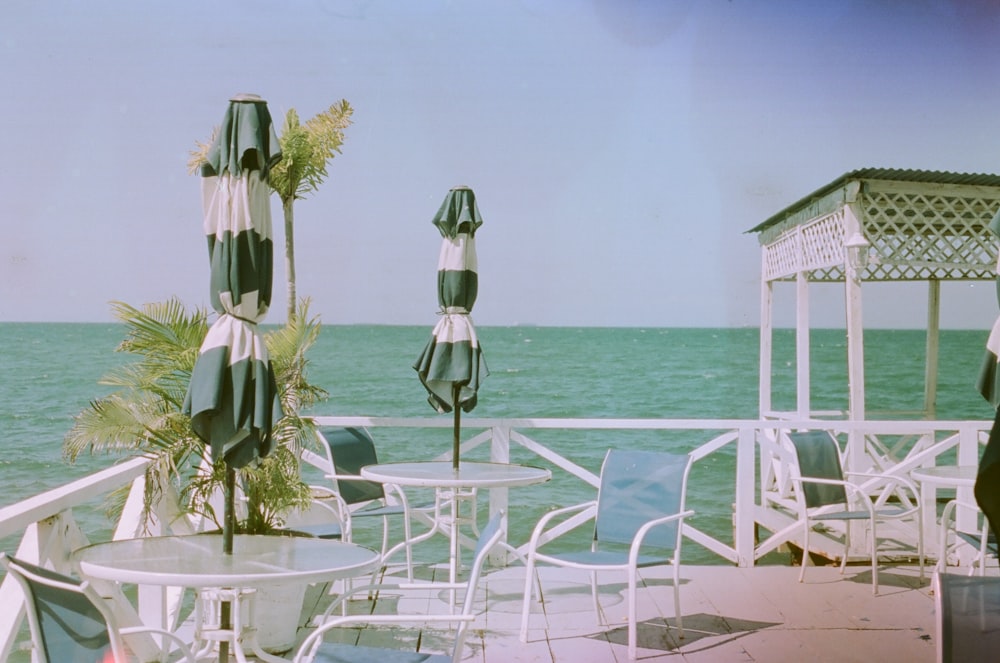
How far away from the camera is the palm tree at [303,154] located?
6625 mm

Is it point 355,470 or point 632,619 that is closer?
point 632,619

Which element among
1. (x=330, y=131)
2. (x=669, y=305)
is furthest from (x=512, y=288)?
(x=330, y=131)

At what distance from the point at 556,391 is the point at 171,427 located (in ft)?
127

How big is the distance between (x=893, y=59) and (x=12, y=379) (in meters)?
37.0

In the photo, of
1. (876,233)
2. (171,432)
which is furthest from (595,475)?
(171,432)

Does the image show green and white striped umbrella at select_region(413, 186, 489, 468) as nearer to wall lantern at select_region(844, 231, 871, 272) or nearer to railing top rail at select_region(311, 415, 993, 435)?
railing top rail at select_region(311, 415, 993, 435)

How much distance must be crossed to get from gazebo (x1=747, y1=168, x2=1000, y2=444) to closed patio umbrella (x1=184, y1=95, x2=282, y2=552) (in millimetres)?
5142

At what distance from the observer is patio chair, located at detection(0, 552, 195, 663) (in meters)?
1.95

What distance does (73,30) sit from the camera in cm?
3659

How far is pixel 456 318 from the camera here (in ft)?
16.7

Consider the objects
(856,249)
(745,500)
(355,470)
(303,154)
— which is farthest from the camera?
(856,249)

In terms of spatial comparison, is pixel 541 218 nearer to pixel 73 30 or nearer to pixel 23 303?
pixel 73 30

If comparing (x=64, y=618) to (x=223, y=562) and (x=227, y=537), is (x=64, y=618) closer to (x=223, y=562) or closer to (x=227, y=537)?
(x=223, y=562)

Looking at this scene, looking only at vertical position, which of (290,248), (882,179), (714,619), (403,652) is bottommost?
(714,619)
